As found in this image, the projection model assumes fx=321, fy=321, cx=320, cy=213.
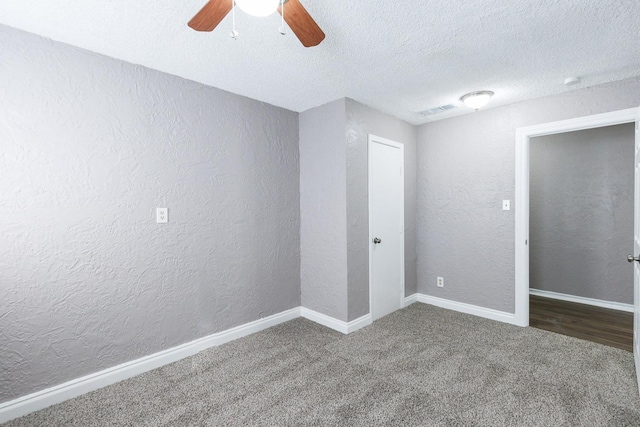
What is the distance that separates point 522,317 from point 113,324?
3.63 metres

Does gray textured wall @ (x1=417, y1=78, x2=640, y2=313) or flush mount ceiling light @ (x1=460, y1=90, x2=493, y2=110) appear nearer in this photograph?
flush mount ceiling light @ (x1=460, y1=90, x2=493, y2=110)

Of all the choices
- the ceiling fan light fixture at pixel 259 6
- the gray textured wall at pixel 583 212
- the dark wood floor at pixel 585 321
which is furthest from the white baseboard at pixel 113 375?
the gray textured wall at pixel 583 212

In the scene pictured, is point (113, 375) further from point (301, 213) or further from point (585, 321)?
point (585, 321)

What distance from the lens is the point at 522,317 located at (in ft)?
10.6

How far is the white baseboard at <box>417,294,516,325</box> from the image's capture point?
334 centimetres

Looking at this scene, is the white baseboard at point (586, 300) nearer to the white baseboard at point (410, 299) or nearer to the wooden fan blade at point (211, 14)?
the white baseboard at point (410, 299)

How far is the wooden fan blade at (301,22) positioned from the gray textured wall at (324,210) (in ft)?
5.07

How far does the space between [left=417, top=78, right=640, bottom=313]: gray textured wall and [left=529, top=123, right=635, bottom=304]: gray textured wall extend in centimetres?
134

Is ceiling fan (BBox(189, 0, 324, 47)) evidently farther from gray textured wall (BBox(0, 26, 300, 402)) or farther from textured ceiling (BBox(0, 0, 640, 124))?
gray textured wall (BBox(0, 26, 300, 402))

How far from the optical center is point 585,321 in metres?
3.37

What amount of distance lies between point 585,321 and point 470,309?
44.2 inches

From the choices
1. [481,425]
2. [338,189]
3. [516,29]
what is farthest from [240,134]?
[481,425]

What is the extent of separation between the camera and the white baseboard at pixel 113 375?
193cm

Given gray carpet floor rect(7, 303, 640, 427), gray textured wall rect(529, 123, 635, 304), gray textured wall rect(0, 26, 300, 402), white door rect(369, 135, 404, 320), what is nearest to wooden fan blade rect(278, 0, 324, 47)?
gray textured wall rect(0, 26, 300, 402)
